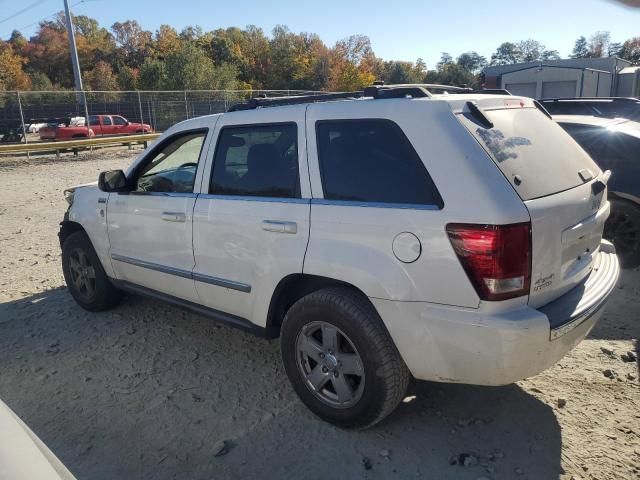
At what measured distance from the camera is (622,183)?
5.32m

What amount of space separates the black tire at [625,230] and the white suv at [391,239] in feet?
7.69

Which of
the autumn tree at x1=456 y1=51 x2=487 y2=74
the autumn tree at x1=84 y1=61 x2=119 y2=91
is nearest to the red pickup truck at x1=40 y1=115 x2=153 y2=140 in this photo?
the autumn tree at x1=84 y1=61 x2=119 y2=91

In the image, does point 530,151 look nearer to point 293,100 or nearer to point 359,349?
point 359,349

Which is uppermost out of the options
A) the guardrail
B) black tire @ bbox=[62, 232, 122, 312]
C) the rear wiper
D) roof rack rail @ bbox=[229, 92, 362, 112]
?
roof rack rail @ bbox=[229, 92, 362, 112]

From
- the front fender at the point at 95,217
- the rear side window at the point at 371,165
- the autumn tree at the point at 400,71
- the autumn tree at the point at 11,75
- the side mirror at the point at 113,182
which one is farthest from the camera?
the autumn tree at the point at 400,71

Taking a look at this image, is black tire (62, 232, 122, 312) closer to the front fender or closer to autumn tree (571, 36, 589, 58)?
the front fender

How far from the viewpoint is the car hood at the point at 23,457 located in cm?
151

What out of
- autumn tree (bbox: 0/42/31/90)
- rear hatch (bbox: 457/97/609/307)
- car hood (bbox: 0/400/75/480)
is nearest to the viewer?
car hood (bbox: 0/400/75/480)

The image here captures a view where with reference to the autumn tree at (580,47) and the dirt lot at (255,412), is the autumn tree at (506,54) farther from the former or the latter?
the dirt lot at (255,412)

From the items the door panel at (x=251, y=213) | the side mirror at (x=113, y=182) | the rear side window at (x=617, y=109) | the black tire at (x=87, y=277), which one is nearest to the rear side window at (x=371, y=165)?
the door panel at (x=251, y=213)

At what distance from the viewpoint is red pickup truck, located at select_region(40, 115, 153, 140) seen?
974 inches

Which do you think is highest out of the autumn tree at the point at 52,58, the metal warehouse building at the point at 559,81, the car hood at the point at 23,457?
the autumn tree at the point at 52,58

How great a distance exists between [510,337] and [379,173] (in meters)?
1.06

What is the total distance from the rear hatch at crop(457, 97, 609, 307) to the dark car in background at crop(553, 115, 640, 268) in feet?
8.43
